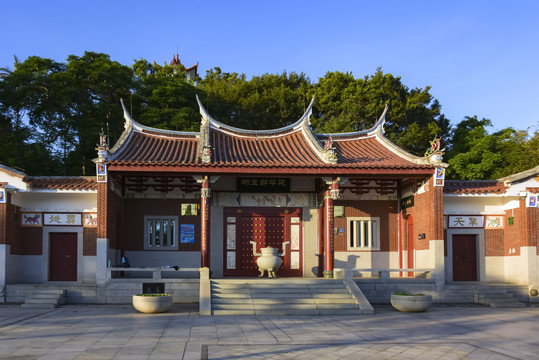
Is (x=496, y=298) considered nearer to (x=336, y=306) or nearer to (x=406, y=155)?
(x=406, y=155)

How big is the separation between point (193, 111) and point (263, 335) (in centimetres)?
2124

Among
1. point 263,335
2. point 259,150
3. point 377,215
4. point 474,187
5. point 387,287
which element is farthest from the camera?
point 377,215

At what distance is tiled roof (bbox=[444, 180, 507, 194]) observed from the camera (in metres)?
18.4

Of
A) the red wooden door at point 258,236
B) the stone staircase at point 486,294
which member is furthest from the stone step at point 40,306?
the stone staircase at point 486,294

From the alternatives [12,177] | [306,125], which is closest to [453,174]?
[306,125]

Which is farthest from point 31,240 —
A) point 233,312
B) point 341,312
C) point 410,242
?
point 410,242

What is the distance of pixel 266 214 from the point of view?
65.2ft

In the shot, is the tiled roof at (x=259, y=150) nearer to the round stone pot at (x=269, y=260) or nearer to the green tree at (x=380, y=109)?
the round stone pot at (x=269, y=260)

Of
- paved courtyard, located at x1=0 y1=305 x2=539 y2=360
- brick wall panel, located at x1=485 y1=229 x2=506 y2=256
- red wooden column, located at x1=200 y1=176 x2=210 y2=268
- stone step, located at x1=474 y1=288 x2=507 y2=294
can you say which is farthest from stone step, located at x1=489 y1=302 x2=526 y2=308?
red wooden column, located at x1=200 y1=176 x2=210 y2=268

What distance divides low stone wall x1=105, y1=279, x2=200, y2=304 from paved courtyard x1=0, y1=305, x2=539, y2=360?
1390 millimetres

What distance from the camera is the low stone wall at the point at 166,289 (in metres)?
16.5

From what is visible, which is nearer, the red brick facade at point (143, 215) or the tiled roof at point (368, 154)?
the tiled roof at point (368, 154)

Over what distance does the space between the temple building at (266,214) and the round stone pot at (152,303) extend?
2.28 m

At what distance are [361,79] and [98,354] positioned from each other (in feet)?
98.6
